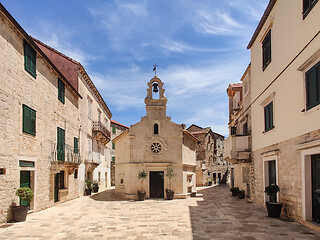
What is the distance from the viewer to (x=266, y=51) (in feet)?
47.5

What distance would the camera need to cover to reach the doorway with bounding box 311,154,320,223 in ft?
31.6

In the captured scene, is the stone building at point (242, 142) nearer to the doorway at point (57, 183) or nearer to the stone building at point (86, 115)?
the doorway at point (57, 183)

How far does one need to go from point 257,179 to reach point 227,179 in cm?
3045

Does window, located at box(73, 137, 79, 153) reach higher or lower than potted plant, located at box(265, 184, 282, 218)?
higher

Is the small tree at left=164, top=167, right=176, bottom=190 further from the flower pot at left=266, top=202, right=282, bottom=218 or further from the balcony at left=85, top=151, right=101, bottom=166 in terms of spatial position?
the flower pot at left=266, top=202, right=282, bottom=218

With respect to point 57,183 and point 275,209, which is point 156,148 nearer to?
point 57,183

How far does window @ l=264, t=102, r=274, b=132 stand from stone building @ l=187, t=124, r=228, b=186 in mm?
24369

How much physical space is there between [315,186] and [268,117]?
5080 millimetres

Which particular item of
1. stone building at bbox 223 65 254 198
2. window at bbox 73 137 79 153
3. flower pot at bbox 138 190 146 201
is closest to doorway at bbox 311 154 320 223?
stone building at bbox 223 65 254 198

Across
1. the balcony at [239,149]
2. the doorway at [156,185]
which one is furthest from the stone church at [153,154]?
the balcony at [239,149]

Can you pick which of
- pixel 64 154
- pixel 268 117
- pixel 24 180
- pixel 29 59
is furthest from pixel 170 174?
pixel 29 59

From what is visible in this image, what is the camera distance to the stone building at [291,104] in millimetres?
9492

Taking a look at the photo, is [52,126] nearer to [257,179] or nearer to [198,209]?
[198,209]

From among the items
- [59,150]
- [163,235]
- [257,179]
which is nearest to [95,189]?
[59,150]
